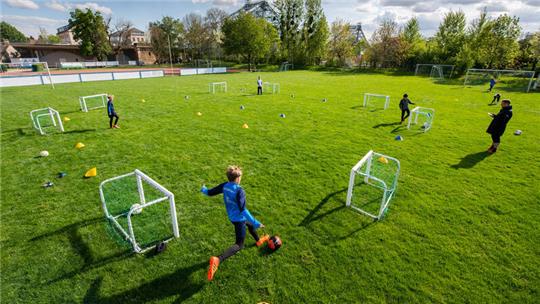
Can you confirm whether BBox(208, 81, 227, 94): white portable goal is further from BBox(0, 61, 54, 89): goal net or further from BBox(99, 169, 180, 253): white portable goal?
BBox(99, 169, 180, 253): white portable goal

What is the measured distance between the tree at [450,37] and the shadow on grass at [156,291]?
50.6 meters

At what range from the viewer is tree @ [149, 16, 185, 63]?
7131cm

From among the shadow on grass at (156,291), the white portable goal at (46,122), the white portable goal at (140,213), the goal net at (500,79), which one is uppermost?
the goal net at (500,79)

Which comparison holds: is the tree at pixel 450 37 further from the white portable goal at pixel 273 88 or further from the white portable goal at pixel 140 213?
the white portable goal at pixel 140 213

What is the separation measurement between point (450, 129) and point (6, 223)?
16.3 metres

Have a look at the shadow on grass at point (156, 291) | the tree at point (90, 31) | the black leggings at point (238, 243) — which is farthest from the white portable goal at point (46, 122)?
the tree at point (90, 31)

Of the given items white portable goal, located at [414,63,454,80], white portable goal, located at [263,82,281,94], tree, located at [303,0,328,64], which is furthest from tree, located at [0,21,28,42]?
white portable goal, located at [414,63,454,80]

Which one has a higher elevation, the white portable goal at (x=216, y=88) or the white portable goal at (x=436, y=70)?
the white portable goal at (x=436, y=70)

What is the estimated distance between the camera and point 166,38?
7144 centimetres

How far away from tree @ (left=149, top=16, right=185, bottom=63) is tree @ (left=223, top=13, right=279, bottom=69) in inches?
1018

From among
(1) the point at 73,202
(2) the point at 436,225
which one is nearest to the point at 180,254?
(1) the point at 73,202

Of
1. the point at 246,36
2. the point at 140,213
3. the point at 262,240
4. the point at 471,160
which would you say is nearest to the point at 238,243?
the point at 262,240

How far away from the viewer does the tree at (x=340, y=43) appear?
56.1m

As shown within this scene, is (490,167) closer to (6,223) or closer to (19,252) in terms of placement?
(19,252)
